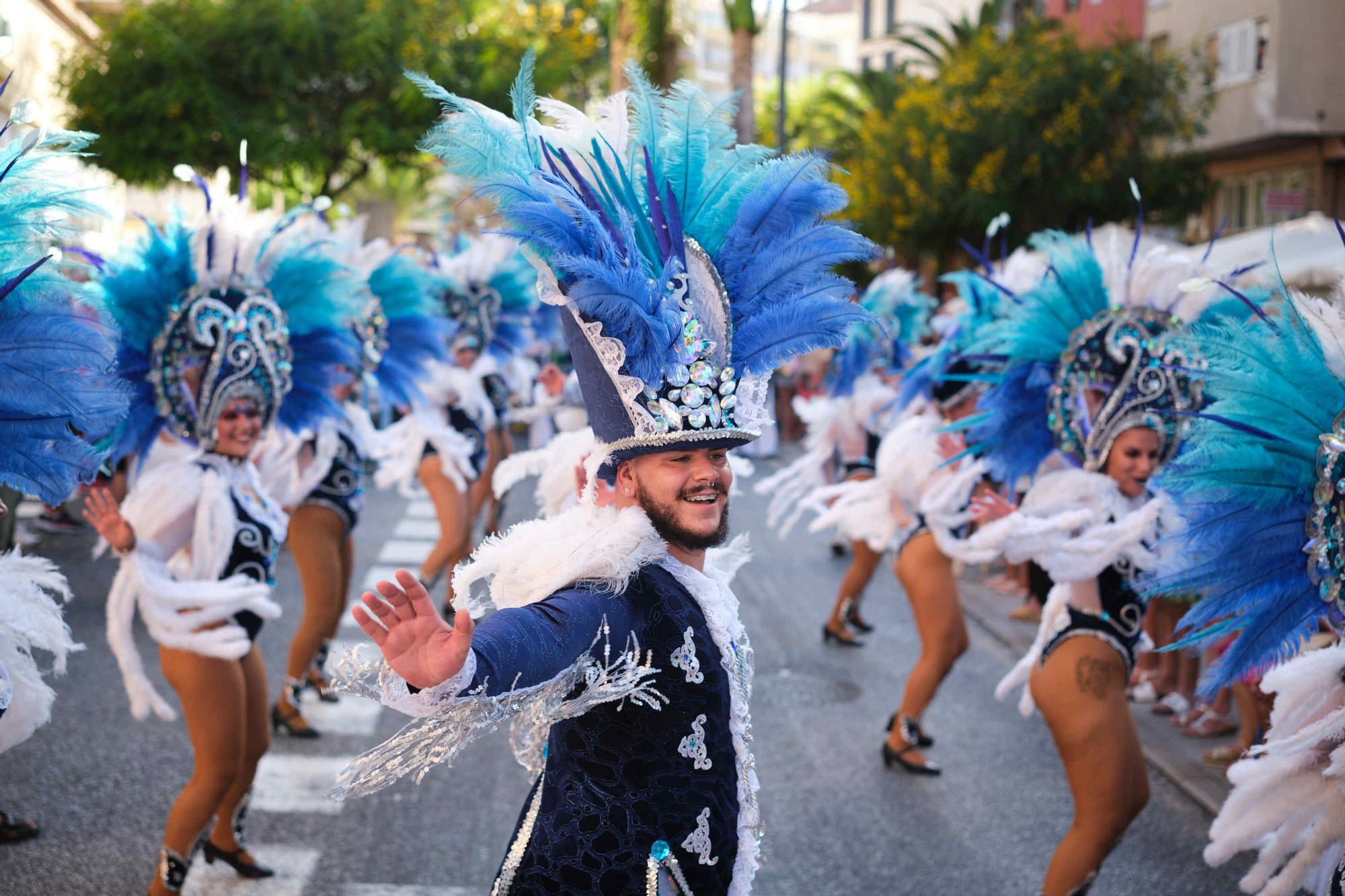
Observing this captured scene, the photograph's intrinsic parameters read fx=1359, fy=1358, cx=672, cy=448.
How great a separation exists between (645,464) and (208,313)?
271 cm

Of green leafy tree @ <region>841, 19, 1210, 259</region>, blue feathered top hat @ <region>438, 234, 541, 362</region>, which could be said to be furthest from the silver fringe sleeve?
green leafy tree @ <region>841, 19, 1210, 259</region>

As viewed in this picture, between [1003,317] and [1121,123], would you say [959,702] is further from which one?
[1121,123]

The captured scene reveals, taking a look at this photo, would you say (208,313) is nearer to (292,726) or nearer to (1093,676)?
(292,726)

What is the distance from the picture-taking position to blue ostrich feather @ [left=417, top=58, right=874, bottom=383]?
2859mm

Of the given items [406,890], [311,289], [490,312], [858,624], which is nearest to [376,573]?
[490,312]

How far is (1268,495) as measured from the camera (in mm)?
3590

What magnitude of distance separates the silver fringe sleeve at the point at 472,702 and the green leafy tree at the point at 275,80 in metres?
21.6

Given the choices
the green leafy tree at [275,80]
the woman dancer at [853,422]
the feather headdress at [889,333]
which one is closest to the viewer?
the woman dancer at [853,422]

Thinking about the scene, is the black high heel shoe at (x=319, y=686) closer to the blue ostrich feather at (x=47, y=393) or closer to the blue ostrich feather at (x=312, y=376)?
the blue ostrich feather at (x=312, y=376)

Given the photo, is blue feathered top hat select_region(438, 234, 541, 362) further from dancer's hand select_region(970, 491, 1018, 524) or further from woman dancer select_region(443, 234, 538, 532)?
dancer's hand select_region(970, 491, 1018, 524)

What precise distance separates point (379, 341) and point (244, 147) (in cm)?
274

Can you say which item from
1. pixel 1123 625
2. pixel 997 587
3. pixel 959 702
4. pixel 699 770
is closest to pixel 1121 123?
pixel 997 587

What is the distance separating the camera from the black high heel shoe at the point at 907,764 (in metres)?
6.84

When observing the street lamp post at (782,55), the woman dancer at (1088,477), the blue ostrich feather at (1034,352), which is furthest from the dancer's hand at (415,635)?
the street lamp post at (782,55)
